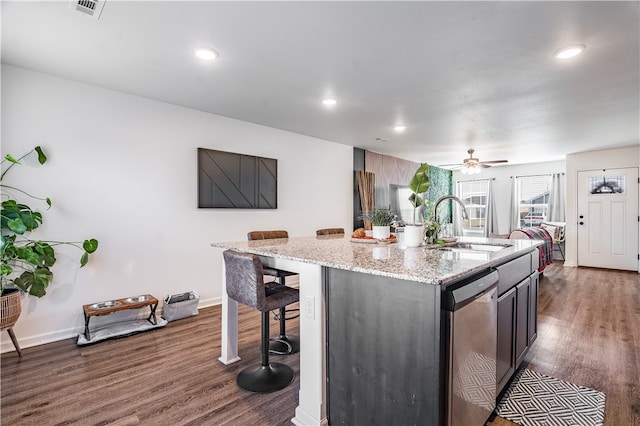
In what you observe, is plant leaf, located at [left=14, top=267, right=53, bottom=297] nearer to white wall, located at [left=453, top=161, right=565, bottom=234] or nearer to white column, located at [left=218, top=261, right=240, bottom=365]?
white column, located at [left=218, top=261, right=240, bottom=365]

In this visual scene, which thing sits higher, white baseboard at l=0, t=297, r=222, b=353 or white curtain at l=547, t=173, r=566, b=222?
white curtain at l=547, t=173, r=566, b=222

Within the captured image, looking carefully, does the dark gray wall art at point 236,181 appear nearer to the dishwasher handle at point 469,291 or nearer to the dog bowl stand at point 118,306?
the dog bowl stand at point 118,306

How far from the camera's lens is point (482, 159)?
7.20 metres

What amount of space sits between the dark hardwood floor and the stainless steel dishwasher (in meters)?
0.38

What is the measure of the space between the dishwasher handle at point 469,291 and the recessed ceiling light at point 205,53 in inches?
90.5

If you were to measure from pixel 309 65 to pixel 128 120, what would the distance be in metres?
2.05

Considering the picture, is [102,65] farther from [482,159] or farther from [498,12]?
[482,159]

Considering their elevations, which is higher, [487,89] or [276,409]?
[487,89]

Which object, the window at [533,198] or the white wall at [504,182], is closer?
the window at [533,198]

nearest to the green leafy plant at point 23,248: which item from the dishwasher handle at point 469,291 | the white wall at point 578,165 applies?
the dishwasher handle at point 469,291

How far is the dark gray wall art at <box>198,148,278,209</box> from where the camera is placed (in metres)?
3.90

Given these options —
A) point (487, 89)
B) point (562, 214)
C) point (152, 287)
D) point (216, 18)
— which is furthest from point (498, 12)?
point (562, 214)

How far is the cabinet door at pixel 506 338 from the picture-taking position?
1879 millimetres

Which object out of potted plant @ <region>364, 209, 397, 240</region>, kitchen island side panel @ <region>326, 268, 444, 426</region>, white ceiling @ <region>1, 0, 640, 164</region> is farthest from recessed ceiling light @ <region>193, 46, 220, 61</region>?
kitchen island side panel @ <region>326, 268, 444, 426</region>
